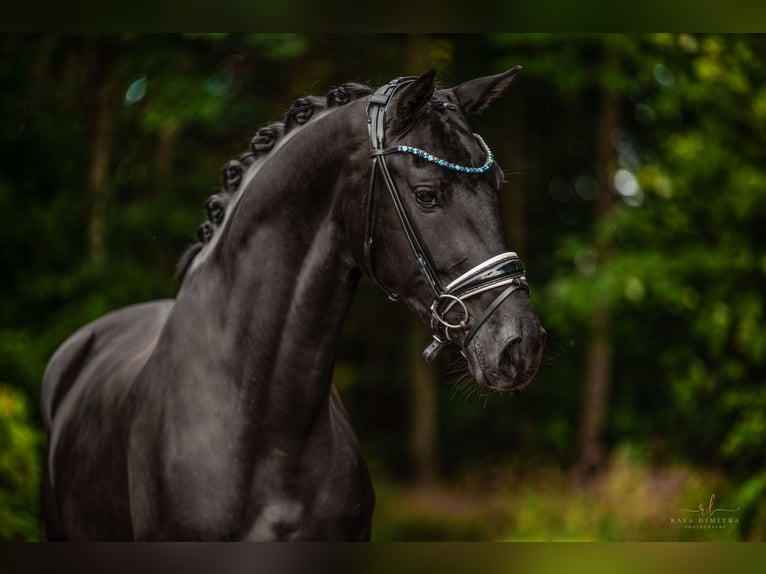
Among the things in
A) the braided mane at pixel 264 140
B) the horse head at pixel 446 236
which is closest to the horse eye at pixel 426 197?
the horse head at pixel 446 236

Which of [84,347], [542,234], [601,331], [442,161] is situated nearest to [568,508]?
[601,331]

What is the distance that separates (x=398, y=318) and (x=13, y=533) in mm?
5893

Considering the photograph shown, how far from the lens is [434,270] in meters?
2.27

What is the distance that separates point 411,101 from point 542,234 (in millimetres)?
8281

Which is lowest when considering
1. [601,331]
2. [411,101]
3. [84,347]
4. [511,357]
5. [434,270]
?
[601,331]

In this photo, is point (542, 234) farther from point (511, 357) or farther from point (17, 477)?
point (511, 357)

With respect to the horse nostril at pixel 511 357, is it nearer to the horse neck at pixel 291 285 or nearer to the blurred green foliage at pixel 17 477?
the horse neck at pixel 291 285

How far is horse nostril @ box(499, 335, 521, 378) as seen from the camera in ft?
6.98

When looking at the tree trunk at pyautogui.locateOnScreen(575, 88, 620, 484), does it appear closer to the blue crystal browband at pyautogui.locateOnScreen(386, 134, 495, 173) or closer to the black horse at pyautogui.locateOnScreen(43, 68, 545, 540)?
the black horse at pyautogui.locateOnScreen(43, 68, 545, 540)

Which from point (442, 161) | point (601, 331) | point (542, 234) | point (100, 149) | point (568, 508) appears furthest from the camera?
point (542, 234)

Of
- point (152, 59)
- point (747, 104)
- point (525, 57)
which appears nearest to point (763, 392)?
point (747, 104)

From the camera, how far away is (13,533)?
596 centimetres

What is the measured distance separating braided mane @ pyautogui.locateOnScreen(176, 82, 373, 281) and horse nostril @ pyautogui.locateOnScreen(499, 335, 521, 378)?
3.04ft

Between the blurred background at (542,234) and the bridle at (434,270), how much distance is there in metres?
3.70
